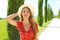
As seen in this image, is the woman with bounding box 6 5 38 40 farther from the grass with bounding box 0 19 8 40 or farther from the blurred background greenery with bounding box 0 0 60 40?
the grass with bounding box 0 19 8 40

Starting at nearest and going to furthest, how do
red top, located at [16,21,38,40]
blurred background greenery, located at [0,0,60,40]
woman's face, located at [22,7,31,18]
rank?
red top, located at [16,21,38,40] → woman's face, located at [22,7,31,18] → blurred background greenery, located at [0,0,60,40]

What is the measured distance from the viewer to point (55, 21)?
136 inches

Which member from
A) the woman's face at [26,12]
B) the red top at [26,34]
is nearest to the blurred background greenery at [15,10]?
the woman's face at [26,12]

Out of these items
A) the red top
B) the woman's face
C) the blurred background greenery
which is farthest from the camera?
the blurred background greenery

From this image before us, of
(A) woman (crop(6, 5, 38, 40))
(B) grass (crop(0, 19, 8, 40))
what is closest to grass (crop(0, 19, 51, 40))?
(B) grass (crop(0, 19, 8, 40))

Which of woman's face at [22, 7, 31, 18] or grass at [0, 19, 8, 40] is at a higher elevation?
woman's face at [22, 7, 31, 18]

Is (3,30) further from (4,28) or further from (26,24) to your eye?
(26,24)

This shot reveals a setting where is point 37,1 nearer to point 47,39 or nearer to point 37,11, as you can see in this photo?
point 37,11

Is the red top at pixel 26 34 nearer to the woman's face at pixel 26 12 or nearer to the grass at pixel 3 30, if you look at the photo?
the woman's face at pixel 26 12

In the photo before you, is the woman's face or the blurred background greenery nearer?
the woman's face

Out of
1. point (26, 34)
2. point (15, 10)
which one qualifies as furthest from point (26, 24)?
point (15, 10)

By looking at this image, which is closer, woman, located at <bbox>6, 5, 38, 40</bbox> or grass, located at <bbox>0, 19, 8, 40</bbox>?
woman, located at <bbox>6, 5, 38, 40</bbox>

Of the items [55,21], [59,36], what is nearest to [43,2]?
[55,21]

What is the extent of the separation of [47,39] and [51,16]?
488 mm
